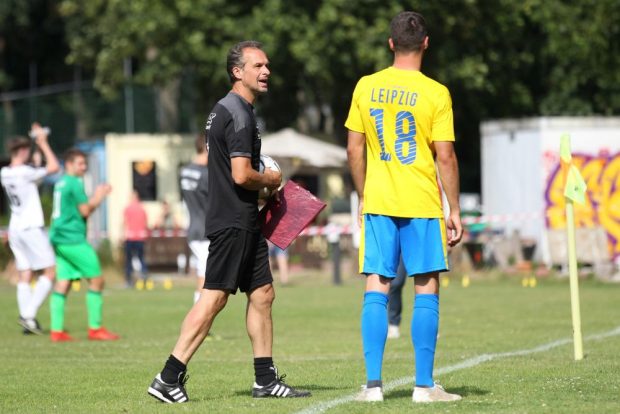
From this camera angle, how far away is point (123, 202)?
3828cm

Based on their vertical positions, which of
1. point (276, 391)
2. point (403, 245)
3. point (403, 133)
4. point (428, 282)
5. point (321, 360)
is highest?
point (403, 133)

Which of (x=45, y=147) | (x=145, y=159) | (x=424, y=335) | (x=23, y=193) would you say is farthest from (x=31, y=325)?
(x=145, y=159)

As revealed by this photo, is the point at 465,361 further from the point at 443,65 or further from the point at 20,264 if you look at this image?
the point at 443,65

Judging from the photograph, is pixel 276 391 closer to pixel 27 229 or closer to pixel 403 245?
pixel 403 245

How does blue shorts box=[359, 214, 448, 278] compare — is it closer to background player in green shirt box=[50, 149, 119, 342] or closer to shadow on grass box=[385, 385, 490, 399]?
shadow on grass box=[385, 385, 490, 399]

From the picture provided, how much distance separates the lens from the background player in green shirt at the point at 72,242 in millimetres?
15367

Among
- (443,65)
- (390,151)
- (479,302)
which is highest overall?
(443,65)

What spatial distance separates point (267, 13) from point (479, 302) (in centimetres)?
1304

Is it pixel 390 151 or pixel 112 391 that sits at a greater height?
pixel 390 151

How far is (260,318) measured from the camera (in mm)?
9102

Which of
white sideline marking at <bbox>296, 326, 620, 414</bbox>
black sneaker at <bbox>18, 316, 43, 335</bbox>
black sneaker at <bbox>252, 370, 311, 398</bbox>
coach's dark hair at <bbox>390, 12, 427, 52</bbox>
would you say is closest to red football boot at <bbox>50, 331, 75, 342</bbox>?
black sneaker at <bbox>18, 316, 43, 335</bbox>

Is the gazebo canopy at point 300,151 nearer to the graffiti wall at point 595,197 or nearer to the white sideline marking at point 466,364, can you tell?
the graffiti wall at point 595,197

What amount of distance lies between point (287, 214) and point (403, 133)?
3.91 ft

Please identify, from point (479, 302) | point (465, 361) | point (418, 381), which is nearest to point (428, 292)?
point (418, 381)
